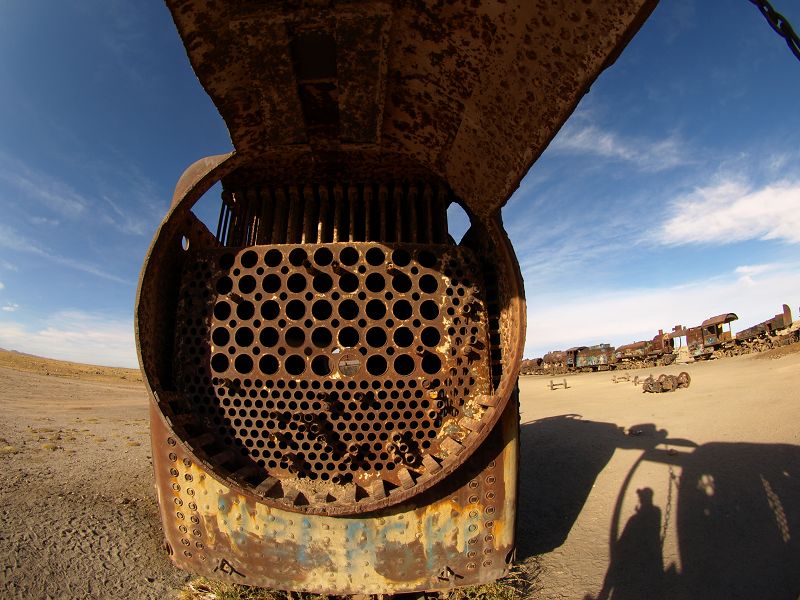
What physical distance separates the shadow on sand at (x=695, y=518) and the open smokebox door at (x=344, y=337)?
147 cm

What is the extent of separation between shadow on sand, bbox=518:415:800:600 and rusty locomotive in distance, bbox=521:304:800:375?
20.1 metres

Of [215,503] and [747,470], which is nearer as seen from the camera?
[215,503]

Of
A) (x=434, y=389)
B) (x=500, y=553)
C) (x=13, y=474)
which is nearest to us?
(x=500, y=553)

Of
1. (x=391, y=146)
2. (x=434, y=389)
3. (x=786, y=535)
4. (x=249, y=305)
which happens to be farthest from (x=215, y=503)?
(x=786, y=535)

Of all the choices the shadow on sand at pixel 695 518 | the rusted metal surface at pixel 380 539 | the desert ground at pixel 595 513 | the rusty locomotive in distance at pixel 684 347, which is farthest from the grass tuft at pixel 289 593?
the rusty locomotive in distance at pixel 684 347

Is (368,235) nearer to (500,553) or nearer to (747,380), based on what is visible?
(500,553)

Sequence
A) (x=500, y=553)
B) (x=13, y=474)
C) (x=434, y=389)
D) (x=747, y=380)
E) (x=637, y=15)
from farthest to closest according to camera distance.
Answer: (x=747, y=380)
(x=13, y=474)
(x=434, y=389)
(x=500, y=553)
(x=637, y=15)

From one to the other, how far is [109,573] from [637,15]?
15.8ft

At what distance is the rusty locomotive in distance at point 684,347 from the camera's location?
2119 centimetres

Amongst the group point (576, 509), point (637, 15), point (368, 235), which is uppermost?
point (637, 15)

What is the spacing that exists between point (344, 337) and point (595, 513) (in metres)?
3.60

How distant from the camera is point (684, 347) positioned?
26.7m

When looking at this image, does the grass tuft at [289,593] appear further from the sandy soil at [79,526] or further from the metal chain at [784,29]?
the metal chain at [784,29]

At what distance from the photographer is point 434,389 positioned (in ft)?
10.7
